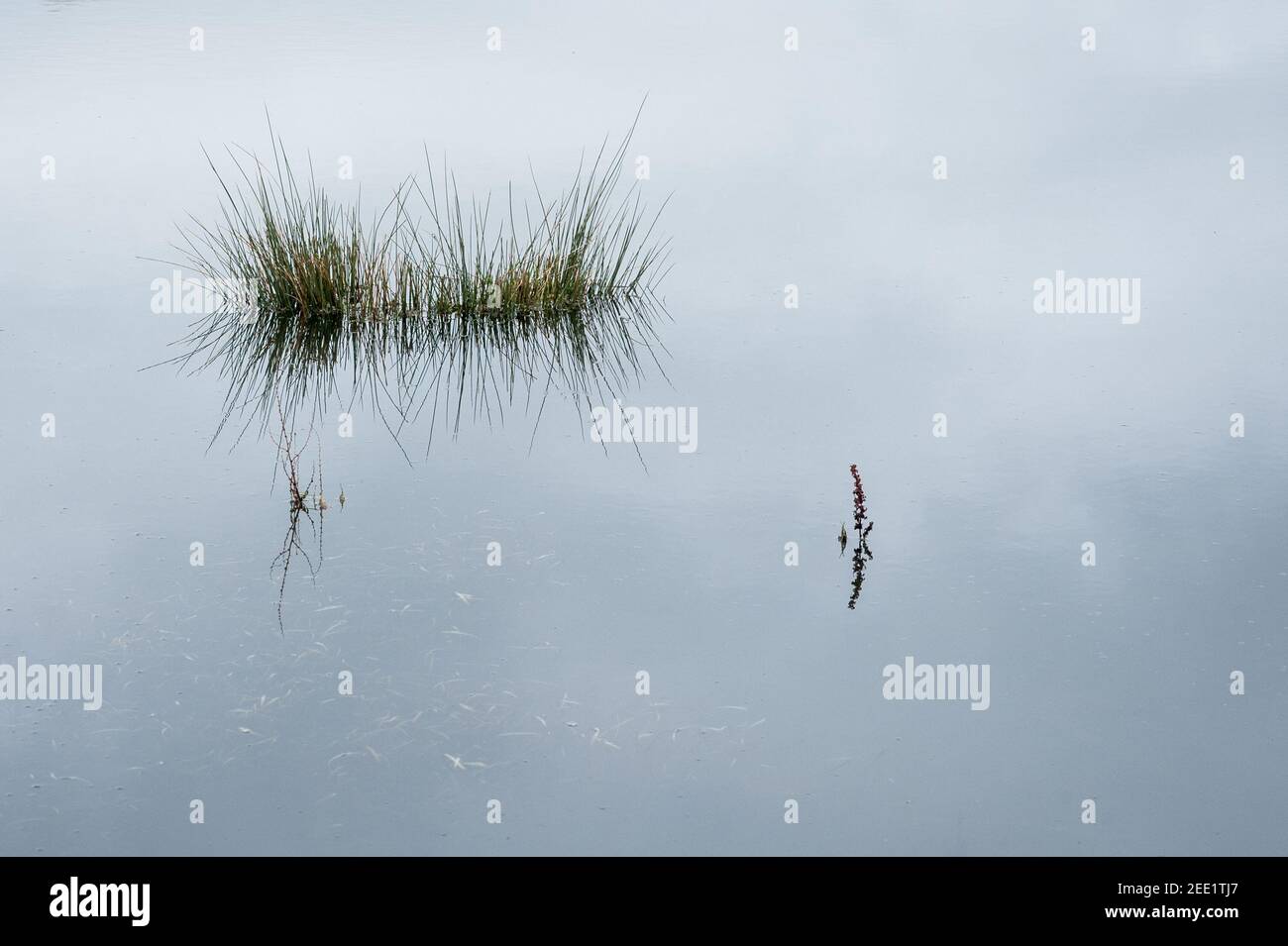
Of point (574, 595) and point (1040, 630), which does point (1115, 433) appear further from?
point (574, 595)

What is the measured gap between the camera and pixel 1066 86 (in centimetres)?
1195

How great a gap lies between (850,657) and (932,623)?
1.17 feet

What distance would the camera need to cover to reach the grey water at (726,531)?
381 centimetres

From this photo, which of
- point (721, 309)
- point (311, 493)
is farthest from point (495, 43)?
point (311, 493)

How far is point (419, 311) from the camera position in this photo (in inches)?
284
